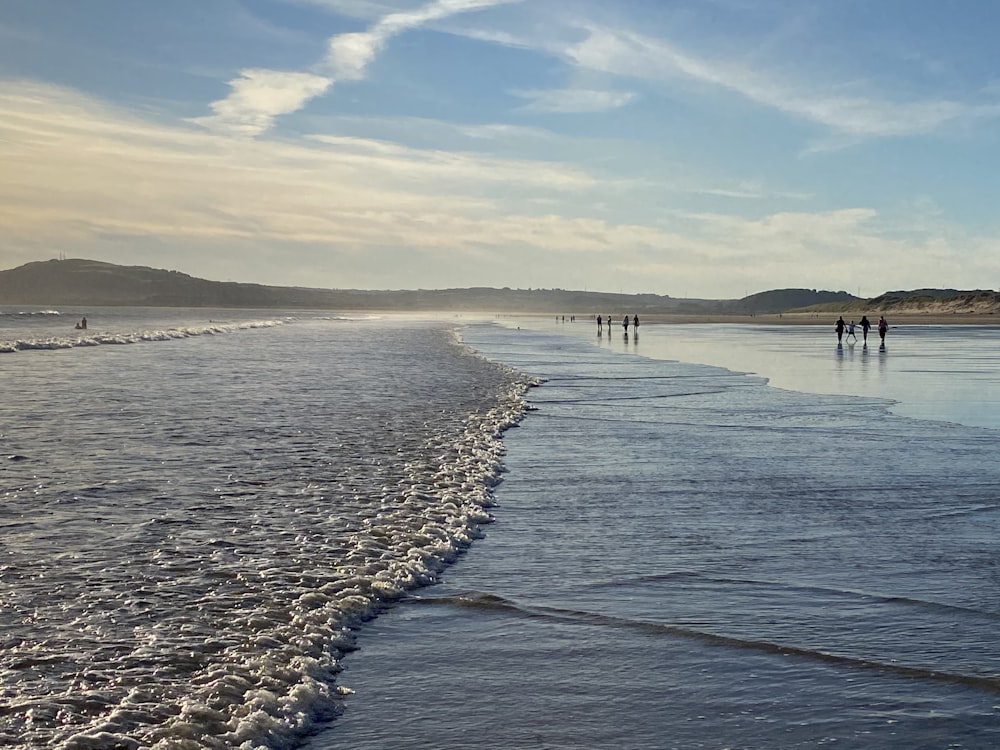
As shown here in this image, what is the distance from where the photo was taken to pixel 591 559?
346 inches

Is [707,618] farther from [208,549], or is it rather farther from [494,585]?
[208,549]

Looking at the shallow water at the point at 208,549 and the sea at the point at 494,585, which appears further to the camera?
the shallow water at the point at 208,549

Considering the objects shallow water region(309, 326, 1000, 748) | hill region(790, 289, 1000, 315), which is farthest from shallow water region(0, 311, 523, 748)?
hill region(790, 289, 1000, 315)

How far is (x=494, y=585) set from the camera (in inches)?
317

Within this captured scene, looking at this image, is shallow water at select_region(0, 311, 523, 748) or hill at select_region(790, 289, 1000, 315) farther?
hill at select_region(790, 289, 1000, 315)

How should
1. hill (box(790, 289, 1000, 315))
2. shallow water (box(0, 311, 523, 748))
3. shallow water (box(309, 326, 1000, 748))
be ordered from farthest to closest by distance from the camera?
hill (box(790, 289, 1000, 315)) < shallow water (box(0, 311, 523, 748)) < shallow water (box(309, 326, 1000, 748))

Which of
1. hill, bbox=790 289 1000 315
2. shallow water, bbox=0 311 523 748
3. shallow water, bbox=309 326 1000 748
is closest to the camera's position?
shallow water, bbox=309 326 1000 748

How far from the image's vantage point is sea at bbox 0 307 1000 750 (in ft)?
17.6

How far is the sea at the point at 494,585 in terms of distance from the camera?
17.6ft

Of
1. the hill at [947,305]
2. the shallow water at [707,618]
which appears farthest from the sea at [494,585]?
the hill at [947,305]

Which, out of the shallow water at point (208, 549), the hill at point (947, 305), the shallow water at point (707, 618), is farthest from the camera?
the hill at point (947, 305)

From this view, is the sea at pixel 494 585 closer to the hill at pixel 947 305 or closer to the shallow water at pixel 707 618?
the shallow water at pixel 707 618

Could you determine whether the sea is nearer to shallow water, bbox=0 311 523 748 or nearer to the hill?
shallow water, bbox=0 311 523 748

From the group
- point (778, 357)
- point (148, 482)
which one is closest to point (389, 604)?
A: point (148, 482)
